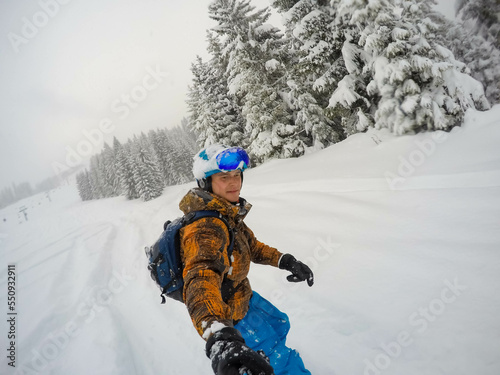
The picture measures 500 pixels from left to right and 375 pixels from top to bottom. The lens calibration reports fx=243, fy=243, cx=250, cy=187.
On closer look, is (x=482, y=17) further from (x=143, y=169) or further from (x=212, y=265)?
(x=143, y=169)

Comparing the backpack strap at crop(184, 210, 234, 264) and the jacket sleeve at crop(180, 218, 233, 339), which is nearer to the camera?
the jacket sleeve at crop(180, 218, 233, 339)

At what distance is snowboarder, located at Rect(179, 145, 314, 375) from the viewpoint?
1251 millimetres

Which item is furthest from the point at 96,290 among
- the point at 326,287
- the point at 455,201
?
the point at 455,201

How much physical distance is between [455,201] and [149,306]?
6.88 meters

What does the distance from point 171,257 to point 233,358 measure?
924mm

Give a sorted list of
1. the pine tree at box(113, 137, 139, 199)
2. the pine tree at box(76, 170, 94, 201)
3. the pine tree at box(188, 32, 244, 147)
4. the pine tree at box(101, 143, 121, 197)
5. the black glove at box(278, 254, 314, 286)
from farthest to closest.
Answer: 1. the pine tree at box(76, 170, 94, 201)
2. the pine tree at box(101, 143, 121, 197)
3. the pine tree at box(113, 137, 139, 199)
4. the pine tree at box(188, 32, 244, 147)
5. the black glove at box(278, 254, 314, 286)

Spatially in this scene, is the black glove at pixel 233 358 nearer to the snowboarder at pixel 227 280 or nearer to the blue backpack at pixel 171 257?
the snowboarder at pixel 227 280

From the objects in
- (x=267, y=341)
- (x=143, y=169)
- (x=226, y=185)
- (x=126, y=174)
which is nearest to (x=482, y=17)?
(x=226, y=185)

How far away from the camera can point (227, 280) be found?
6.79 feet

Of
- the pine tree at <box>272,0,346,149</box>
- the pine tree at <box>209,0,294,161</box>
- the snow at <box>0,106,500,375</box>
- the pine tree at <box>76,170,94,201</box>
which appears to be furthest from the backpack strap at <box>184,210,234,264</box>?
the pine tree at <box>76,170,94,201</box>

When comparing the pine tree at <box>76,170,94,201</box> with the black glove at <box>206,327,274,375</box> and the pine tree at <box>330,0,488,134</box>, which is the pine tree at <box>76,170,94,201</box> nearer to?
the pine tree at <box>330,0,488,134</box>

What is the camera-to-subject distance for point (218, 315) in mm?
1401

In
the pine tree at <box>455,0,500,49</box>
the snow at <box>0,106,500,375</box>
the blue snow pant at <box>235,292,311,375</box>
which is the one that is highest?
the pine tree at <box>455,0,500,49</box>

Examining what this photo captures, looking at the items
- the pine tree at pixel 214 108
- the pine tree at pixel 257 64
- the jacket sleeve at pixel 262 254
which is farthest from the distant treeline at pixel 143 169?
the jacket sleeve at pixel 262 254
